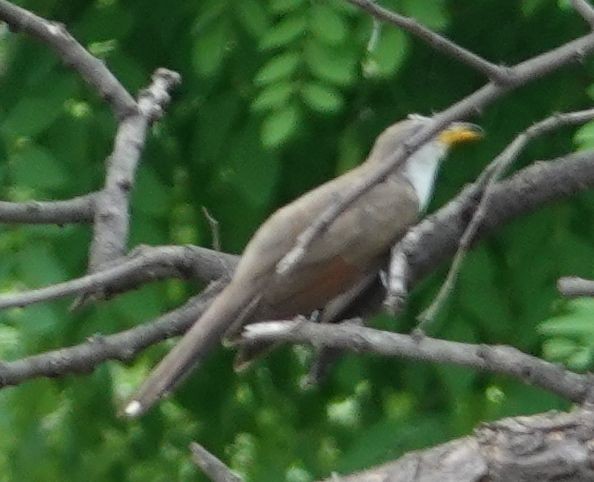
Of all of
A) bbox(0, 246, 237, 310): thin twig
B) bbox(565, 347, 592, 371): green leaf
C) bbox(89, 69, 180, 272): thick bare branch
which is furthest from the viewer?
bbox(89, 69, 180, 272): thick bare branch

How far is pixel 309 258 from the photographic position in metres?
3.46

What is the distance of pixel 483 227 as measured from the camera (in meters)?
3.38

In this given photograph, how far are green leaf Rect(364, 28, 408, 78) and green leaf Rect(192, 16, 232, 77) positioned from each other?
397 mm

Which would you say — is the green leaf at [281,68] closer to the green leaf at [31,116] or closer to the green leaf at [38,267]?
the green leaf at [31,116]

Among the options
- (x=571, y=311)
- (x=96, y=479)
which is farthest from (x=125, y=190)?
(x=96, y=479)

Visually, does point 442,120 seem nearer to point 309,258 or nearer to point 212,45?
point 309,258

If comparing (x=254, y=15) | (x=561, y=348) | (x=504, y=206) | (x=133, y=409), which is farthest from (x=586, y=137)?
(x=133, y=409)

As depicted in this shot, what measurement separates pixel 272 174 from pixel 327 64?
472 millimetres

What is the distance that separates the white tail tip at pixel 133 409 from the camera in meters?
2.93

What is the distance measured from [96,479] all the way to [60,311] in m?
0.86

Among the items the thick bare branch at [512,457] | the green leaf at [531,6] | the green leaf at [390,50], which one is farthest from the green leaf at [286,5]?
the thick bare branch at [512,457]

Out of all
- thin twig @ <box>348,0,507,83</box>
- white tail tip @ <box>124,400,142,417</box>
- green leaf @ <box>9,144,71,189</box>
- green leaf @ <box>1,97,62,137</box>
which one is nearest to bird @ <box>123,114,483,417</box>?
white tail tip @ <box>124,400,142,417</box>

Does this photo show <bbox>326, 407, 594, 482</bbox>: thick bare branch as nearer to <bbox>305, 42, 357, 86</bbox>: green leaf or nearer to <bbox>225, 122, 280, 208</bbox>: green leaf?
<bbox>305, 42, 357, 86</bbox>: green leaf

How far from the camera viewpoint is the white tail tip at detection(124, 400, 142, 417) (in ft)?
9.61
